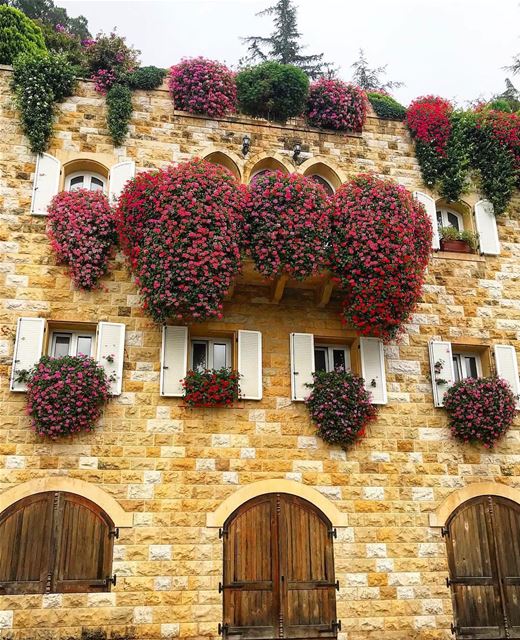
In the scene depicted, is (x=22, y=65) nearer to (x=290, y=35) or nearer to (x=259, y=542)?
(x=259, y=542)

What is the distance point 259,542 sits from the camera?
10422mm

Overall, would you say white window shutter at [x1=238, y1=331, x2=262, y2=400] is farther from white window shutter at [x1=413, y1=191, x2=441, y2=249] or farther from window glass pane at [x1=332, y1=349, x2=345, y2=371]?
white window shutter at [x1=413, y1=191, x2=441, y2=249]

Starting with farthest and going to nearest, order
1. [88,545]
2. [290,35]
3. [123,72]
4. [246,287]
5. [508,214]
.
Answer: [290,35]
[508,214]
[123,72]
[246,287]
[88,545]

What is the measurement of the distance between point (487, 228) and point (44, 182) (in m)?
7.89

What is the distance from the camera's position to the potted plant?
1306cm

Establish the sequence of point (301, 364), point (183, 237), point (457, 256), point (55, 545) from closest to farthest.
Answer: point (55, 545), point (183, 237), point (301, 364), point (457, 256)

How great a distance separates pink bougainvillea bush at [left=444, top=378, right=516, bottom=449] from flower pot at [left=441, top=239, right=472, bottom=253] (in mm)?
2562

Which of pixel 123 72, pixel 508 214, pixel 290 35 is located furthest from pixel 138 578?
pixel 290 35

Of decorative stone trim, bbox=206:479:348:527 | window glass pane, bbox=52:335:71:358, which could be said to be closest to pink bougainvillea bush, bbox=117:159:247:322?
window glass pane, bbox=52:335:71:358

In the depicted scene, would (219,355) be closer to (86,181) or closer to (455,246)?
(86,181)

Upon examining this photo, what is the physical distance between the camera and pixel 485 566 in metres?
11.0

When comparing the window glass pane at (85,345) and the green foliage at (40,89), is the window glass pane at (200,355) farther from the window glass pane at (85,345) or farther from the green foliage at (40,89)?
the green foliage at (40,89)

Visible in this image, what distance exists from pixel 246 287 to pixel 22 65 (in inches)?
214

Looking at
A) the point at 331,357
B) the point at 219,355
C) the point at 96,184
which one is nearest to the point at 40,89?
the point at 96,184
